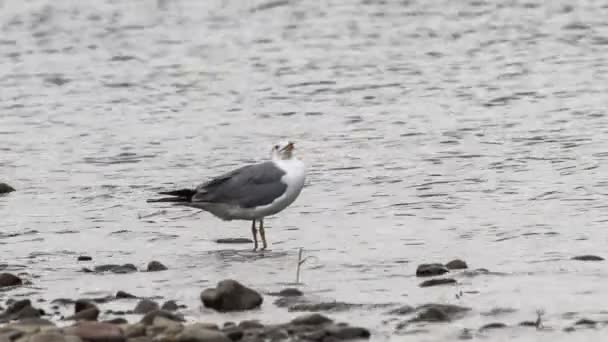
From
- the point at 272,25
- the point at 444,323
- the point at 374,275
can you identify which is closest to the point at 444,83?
the point at 272,25

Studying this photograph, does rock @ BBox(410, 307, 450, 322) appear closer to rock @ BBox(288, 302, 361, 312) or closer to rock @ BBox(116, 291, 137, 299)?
rock @ BBox(288, 302, 361, 312)

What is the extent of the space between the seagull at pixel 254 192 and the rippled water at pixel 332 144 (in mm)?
387

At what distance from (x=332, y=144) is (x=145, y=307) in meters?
9.04

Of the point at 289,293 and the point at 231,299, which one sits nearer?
the point at 231,299

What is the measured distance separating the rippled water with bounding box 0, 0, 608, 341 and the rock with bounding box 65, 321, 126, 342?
1.25m

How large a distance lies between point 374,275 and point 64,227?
161 inches

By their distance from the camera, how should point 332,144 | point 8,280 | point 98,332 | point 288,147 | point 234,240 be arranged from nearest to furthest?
point 98,332 → point 8,280 → point 288,147 → point 234,240 → point 332,144

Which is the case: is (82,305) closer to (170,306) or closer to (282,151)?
(170,306)

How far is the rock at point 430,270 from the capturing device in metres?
11.3

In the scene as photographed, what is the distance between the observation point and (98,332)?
29.4 ft

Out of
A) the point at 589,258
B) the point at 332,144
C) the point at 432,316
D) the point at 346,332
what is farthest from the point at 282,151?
the point at 332,144

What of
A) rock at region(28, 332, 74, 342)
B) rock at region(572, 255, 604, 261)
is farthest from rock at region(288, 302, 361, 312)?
rock at region(572, 255, 604, 261)

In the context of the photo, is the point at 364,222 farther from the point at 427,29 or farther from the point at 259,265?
the point at 427,29

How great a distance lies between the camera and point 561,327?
9.50 metres
